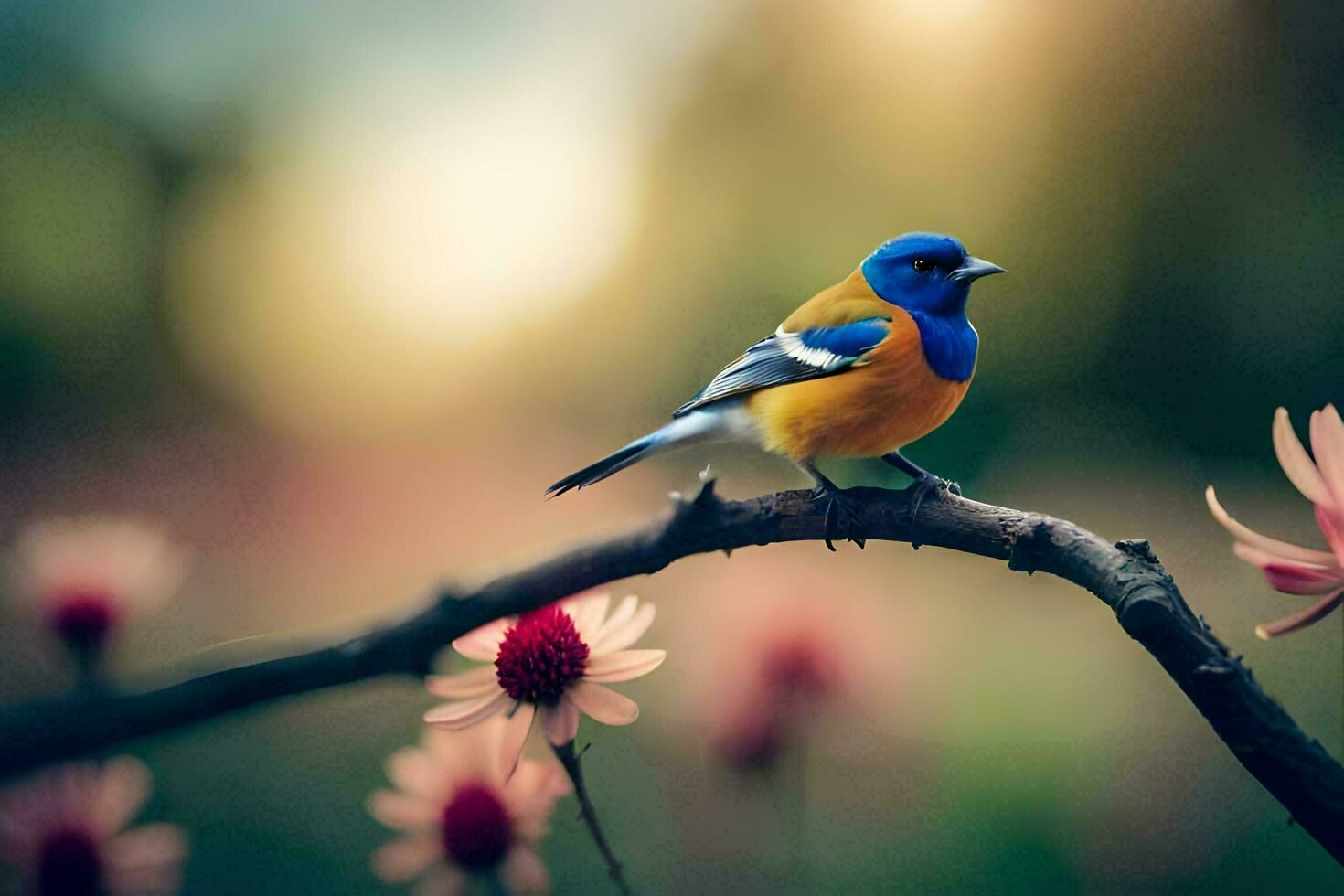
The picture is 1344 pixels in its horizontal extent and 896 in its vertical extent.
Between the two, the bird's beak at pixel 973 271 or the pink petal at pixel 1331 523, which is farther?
the bird's beak at pixel 973 271

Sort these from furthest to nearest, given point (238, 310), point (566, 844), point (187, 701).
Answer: point (238, 310), point (566, 844), point (187, 701)

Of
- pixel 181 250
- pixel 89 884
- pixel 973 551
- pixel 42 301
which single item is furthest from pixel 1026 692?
pixel 42 301

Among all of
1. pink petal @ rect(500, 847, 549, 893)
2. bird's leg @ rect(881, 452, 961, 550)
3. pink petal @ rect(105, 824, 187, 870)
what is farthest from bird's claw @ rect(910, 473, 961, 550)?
pink petal @ rect(105, 824, 187, 870)

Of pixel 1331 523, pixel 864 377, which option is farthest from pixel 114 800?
pixel 1331 523

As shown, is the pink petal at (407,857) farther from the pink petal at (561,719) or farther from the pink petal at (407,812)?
the pink petal at (561,719)

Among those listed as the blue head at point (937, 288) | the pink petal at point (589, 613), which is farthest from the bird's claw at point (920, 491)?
the pink petal at point (589, 613)

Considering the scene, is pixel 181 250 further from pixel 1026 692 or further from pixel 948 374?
pixel 1026 692
